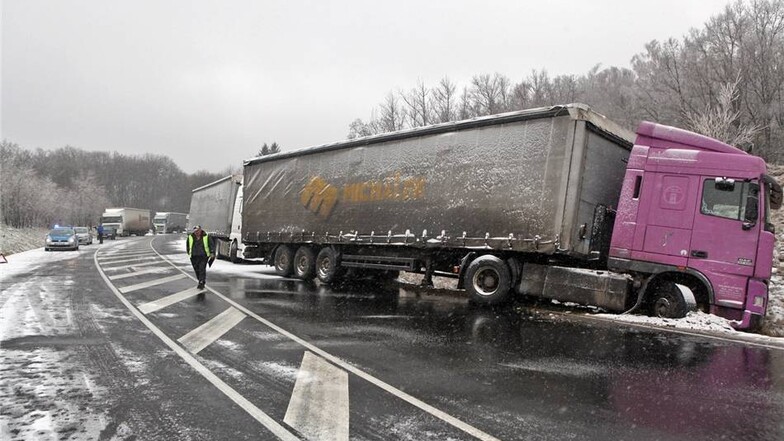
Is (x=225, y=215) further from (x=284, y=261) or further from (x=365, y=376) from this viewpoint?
(x=365, y=376)

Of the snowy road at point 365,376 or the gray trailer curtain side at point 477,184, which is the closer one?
the snowy road at point 365,376

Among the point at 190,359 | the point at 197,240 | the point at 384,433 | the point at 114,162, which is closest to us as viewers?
the point at 384,433

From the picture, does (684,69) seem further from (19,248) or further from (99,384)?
(19,248)

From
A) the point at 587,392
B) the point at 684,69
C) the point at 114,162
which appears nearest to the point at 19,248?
the point at 587,392

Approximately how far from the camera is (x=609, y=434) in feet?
12.5

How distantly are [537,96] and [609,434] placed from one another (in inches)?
2490

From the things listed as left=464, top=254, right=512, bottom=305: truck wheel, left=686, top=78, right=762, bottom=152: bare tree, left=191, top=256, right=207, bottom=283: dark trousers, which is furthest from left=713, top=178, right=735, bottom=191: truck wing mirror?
left=686, top=78, right=762, bottom=152: bare tree

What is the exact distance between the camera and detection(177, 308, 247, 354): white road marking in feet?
21.5

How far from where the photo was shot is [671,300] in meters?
8.55

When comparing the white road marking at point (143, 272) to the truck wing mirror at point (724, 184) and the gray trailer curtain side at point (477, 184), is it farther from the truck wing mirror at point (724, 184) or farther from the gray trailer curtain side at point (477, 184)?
the truck wing mirror at point (724, 184)

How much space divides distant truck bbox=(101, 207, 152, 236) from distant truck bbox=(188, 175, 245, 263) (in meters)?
38.1

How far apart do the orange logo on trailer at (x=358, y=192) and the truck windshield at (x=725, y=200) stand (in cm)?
537

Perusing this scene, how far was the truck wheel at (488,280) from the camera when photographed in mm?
9703

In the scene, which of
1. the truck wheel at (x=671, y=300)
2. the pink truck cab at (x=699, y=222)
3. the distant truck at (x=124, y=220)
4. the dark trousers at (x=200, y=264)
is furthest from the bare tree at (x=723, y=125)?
the distant truck at (x=124, y=220)
